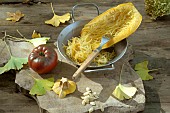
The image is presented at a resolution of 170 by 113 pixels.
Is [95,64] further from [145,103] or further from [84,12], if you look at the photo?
[84,12]

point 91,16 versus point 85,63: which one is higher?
point 85,63

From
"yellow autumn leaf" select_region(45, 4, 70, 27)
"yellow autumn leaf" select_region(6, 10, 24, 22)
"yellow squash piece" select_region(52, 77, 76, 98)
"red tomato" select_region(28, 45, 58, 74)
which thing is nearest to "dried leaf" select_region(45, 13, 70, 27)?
"yellow autumn leaf" select_region(45, 4, 70, 27)

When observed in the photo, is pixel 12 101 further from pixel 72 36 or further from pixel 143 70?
pixel 143 70

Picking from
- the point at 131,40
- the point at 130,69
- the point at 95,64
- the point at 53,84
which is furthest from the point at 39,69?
the point at 131,40

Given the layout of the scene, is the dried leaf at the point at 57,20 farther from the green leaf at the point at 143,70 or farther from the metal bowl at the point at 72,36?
the green leaf at the point at 143,70

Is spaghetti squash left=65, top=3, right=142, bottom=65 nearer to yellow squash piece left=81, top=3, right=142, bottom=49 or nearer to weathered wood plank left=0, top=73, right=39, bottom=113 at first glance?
yellow squash piece left=81, top=3, right=142, bottom=49

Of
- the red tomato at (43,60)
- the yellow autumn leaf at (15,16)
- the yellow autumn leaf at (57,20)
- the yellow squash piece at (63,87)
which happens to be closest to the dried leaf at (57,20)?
the yellow autumn leaf at (57,20)

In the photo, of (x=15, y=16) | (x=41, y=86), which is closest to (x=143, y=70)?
(x=41, y=86)
